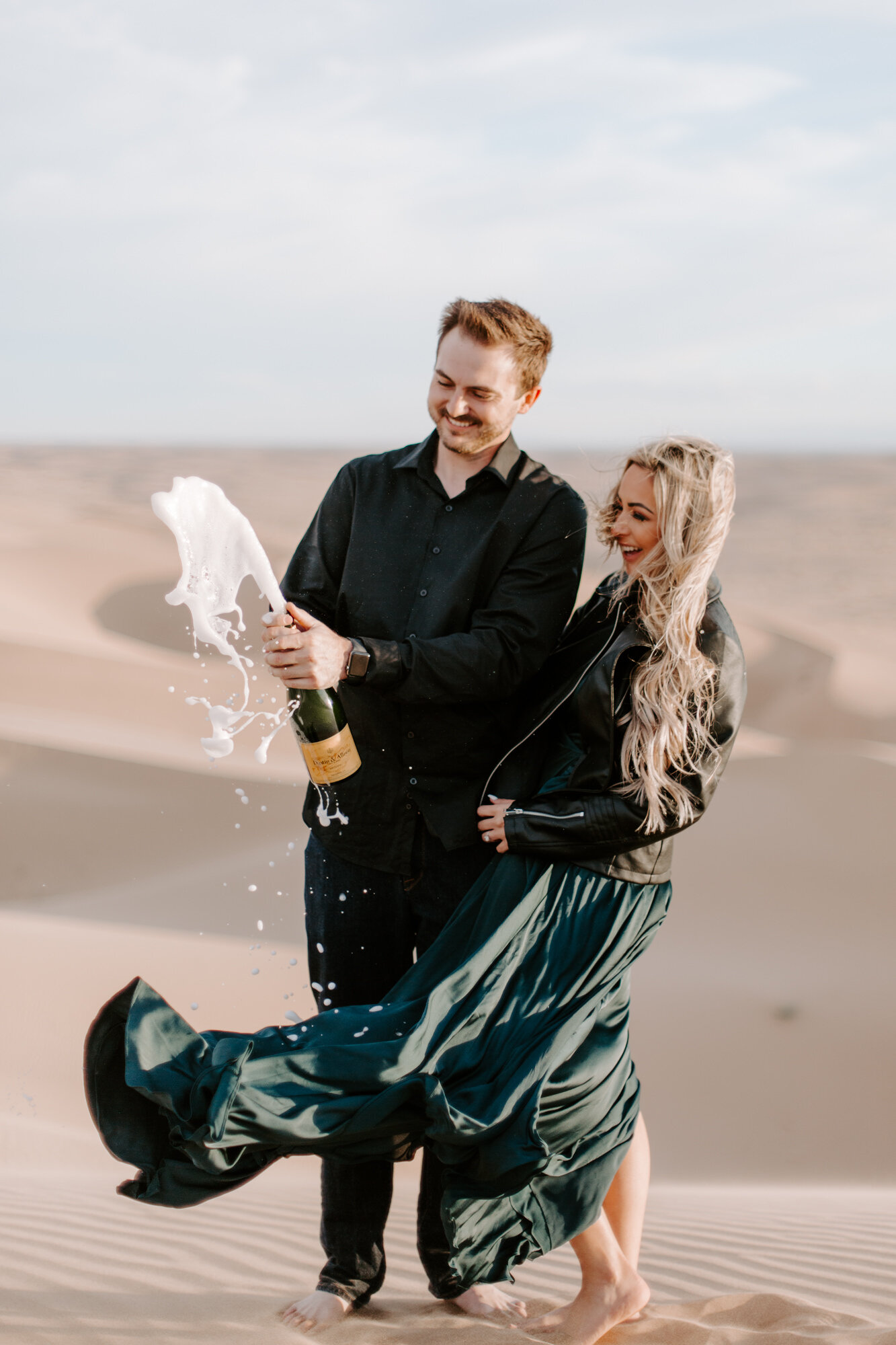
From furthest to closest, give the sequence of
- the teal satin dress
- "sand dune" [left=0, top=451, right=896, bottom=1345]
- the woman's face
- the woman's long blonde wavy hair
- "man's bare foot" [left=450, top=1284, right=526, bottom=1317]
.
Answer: "sand dune" [left=0, top=451, right=896, bottom=1345] → "man's bare foot" [left=450, top=1284, right=526, bottom=1317] → the woman's face → the woman's long blonde wavy hair → the teal satin dress

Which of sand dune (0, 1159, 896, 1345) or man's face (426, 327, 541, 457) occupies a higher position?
man's face (426, 327, 541, 457)

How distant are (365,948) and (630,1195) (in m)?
0.96

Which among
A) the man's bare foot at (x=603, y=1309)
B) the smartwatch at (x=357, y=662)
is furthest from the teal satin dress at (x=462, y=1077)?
the smartwatch at (x=357, y=662)

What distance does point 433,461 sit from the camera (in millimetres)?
3361

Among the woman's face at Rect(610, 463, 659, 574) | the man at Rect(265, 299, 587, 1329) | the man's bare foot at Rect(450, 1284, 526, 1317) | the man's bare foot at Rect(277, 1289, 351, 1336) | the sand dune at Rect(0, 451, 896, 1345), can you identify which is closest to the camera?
the woman's face at Rect(610, 463, 659, 574)

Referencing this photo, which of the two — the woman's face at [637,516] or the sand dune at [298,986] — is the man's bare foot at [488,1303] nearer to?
the sand dune at [298,986]

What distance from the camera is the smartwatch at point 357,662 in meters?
3.04

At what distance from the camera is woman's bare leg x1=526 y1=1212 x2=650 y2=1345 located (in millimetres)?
3215

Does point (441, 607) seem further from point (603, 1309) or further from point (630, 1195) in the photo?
point (603, 1309)

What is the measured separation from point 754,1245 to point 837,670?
444 inches

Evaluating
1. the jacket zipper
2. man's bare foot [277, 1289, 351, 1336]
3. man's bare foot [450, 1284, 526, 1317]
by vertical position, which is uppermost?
the jacket zipper

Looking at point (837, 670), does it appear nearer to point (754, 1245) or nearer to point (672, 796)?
point (754, 1245)

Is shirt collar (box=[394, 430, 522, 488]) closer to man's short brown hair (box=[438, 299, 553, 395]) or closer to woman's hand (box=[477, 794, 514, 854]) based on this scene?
man's short brown hair (box=[438, 299, 553, 395])

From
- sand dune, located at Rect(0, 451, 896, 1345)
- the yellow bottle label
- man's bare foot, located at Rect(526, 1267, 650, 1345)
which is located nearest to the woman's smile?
sand dune, located at Rect(0, 451, 896, 1345)
